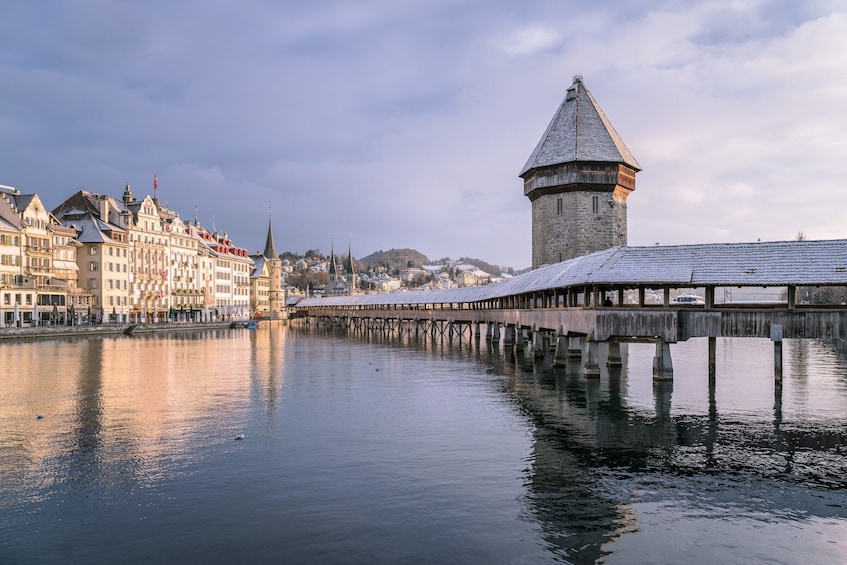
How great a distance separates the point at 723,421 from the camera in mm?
21156

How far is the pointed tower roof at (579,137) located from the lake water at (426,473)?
2823cm

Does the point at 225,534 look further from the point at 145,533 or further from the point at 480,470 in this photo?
the point at 480,470

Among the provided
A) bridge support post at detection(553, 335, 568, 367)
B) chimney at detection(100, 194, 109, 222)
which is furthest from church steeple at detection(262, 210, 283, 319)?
bridge support post at detection(553, 335, 568, 367)

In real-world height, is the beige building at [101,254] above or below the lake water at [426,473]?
above

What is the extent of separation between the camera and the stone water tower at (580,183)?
178ft

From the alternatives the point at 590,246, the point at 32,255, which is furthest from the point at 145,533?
the point at 32,255

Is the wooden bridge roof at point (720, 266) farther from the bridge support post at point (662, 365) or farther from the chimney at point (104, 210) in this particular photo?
the chimney at point (104, 210)

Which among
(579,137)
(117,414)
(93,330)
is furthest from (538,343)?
(93,330)

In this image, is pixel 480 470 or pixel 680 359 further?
pixel 680 359

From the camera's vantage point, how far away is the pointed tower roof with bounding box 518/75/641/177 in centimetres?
5453

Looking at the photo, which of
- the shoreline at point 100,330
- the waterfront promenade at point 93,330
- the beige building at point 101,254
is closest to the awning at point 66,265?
the beige building at point 101,254

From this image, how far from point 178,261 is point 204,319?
12.6 metres

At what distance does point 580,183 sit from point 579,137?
13.2ft

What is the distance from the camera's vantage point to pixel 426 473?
1524 cm
